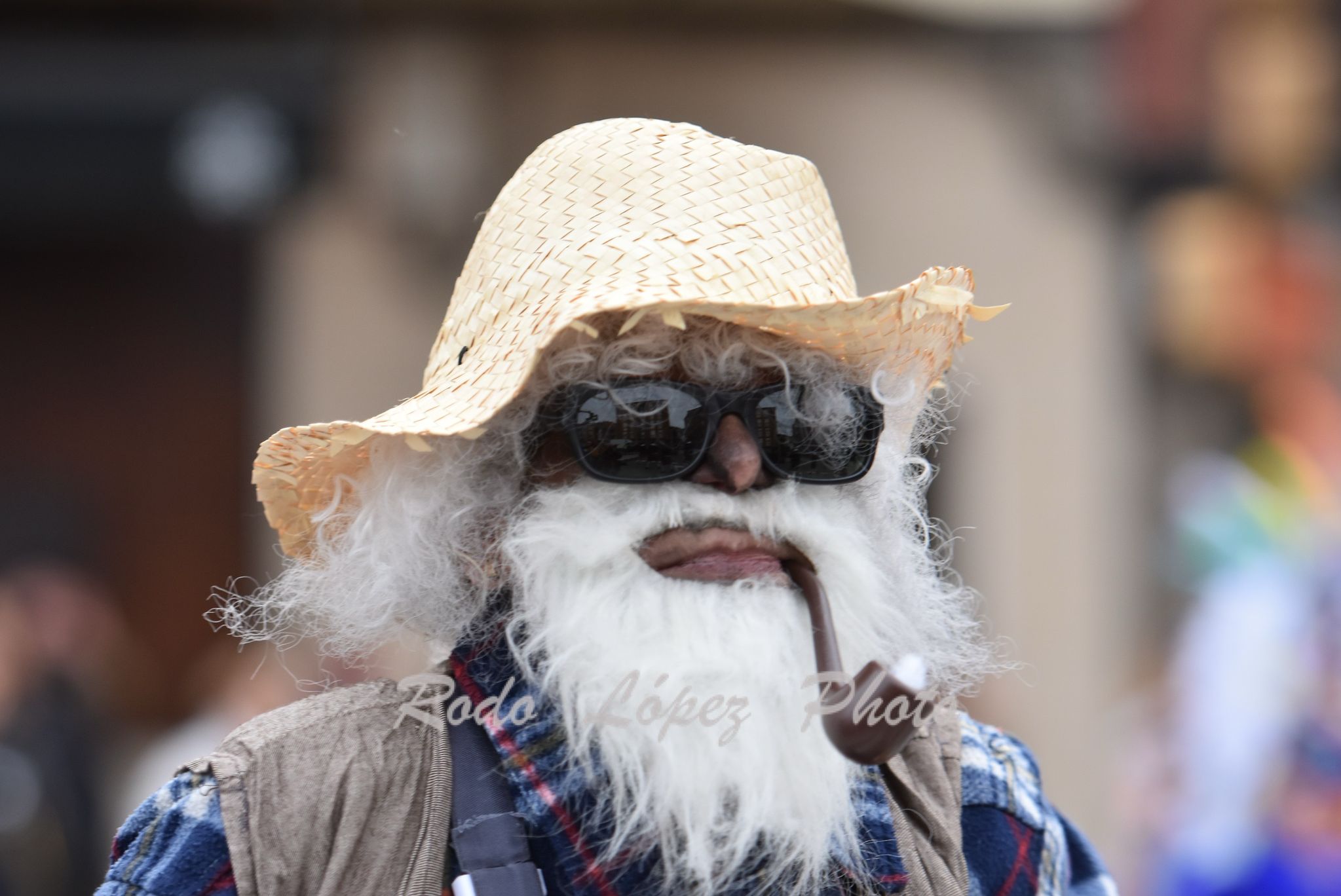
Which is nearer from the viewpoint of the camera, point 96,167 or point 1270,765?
point 1270,765

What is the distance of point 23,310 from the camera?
23.6 ft

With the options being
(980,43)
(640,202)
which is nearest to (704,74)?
(980,43)

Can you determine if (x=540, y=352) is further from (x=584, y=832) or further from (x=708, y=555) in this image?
(x=584, y=832)

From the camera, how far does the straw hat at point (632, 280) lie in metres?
1.79

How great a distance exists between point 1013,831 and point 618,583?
60 cm

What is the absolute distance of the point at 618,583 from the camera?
1.86 meters

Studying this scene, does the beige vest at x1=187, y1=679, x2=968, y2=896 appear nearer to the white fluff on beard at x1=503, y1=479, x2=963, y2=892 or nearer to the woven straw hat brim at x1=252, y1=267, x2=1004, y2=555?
the white fluff on beard at x1=503, y1=479, x2=963, y2=892

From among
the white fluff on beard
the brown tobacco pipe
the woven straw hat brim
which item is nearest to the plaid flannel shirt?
the white fluff on beard

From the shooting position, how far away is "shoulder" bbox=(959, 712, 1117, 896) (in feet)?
6.56

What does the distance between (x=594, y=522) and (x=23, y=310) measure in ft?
19.7

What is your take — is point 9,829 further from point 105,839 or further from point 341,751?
point 341,751

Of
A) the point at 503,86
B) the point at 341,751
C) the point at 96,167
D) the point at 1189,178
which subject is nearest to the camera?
the point at 341,751

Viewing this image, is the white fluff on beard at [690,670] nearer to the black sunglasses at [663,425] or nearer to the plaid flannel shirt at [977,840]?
the black sunglasses at [663,425]

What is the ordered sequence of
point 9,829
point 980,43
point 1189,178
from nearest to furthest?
point 9,829 → point 980,43 → point 1189,178
